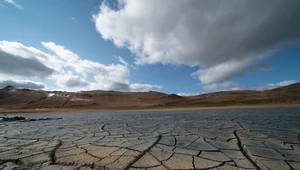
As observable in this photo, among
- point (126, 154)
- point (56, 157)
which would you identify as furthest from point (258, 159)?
point (56, 157)

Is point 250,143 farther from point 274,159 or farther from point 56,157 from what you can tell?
point 56,157

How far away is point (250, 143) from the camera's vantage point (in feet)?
10.3

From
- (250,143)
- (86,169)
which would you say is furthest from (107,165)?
(250,143)

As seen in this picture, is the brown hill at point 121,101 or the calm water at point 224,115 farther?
the brown hill at point 121,101

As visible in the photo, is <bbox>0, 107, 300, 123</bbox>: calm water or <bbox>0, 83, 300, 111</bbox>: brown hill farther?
<bbox>0, 83, 300, 111</bbox>: brown hill

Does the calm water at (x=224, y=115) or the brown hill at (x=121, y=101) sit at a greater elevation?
the brown hill at (x=121, y=101)

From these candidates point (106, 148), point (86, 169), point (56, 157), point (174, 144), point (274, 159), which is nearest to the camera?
point (86, 169)

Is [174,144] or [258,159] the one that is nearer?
[258,159]

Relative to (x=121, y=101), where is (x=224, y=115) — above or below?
below

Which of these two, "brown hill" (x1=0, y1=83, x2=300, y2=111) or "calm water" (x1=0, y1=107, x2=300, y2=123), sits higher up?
"brown hill" (x1=0, y1=83, x2=300, y2=111)

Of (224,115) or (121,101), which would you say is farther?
(121,101)

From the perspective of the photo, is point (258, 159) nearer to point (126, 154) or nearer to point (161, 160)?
point (161, 160)

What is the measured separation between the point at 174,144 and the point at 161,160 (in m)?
0.93

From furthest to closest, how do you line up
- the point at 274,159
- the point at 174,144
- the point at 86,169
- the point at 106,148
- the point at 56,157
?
the point at 174,144 < the point at 106,148 < the point at 56,157 < the point at 274,159 < the point at 86,169
